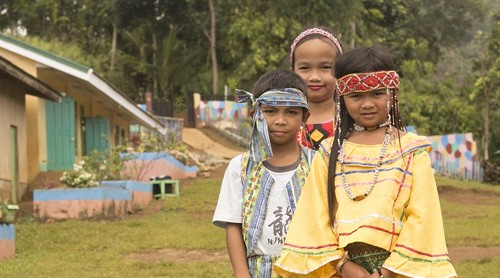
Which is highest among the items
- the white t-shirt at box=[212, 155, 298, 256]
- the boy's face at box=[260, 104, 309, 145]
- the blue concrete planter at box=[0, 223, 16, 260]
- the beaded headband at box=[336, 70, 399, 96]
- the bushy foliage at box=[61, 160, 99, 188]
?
the beaded headband at box=[336, 70, 399, 96]

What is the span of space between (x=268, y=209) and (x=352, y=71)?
0.72m

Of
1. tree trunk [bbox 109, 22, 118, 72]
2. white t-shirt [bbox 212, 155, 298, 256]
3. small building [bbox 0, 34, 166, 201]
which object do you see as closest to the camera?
white t-shirt [bbox 212, 155, 298, 256]

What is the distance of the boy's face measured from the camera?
12.9ft

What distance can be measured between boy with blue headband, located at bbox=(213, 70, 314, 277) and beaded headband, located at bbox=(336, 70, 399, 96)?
0.42 meters

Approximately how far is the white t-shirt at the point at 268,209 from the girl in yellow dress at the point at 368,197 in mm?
258

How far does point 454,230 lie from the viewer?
1304 centimetres

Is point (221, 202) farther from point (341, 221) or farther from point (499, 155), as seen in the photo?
point (499, 155)

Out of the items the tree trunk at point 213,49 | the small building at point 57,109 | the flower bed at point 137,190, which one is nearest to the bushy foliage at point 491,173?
the small building at point 57,109

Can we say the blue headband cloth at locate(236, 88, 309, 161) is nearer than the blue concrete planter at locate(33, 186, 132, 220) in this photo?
Yes

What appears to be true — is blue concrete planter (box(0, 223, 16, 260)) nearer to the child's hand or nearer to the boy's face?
the boy's face

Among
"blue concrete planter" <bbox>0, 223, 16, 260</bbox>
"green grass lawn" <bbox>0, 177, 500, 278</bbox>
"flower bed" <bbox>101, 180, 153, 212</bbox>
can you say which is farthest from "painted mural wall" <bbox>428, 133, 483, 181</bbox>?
"blue concrete planter" <bbox>0, 223, 16, 260</bbox>

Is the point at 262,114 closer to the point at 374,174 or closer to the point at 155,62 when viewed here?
the point at 374,174

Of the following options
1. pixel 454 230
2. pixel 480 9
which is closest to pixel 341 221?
pixel 454 230

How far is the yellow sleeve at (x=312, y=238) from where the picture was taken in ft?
11.4
